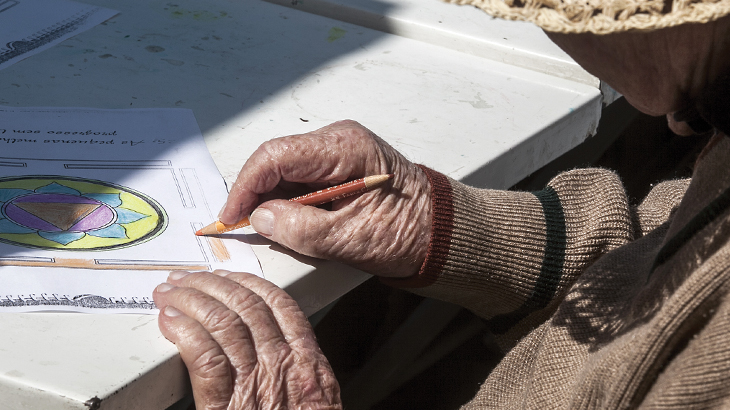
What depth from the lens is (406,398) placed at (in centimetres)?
141

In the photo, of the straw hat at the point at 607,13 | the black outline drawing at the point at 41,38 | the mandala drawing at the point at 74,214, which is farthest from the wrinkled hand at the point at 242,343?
the black outline drawing at the point at 41,38

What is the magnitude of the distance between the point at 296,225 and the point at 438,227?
0.65ft

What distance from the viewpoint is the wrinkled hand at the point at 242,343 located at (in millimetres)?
658

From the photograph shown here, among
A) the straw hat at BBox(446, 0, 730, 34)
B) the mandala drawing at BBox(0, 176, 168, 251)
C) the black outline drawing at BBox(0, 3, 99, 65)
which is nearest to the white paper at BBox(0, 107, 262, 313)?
the mandala drawing at BBox(0, 176, 168, 251)

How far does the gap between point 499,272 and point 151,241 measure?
0.47 m

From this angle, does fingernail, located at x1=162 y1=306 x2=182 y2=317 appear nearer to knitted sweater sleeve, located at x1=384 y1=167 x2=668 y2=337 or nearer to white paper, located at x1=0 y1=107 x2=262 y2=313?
white paper, located at x1=0 y1=107 x2=262 y2=313

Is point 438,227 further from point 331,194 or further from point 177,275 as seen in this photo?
point 177,275

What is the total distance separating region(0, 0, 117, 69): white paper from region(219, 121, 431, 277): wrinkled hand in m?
0.58

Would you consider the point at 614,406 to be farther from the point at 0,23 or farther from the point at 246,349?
the point at 0,23

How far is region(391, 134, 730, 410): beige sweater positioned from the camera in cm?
57

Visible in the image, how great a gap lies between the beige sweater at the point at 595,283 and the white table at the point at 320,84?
0.10 meters

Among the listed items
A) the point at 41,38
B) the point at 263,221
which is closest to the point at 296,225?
the point at 263,221

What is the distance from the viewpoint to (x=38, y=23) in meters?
1.26

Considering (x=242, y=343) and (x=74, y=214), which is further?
(x=74, y=214)
